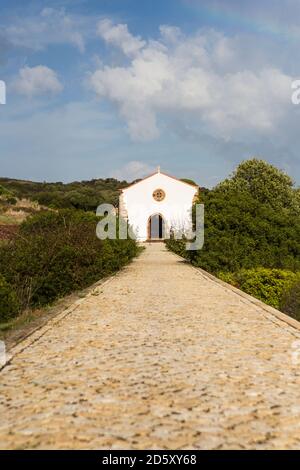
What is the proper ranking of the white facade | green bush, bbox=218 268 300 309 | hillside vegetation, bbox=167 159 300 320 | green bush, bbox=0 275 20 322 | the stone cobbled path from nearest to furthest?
1. the stone cobbled path
2. green bush, bbox=0 275 20 322
3. green bush, bbox=218 268 300 309
4. hillside vegetation, bbox=167 159 300 320
5. the white facade

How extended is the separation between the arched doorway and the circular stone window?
5.51 feet

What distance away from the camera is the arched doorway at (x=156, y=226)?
2036 inches

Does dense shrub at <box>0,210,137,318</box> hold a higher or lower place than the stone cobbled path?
higher

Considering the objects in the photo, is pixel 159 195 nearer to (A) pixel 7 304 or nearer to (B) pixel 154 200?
(B) pixel 154 200

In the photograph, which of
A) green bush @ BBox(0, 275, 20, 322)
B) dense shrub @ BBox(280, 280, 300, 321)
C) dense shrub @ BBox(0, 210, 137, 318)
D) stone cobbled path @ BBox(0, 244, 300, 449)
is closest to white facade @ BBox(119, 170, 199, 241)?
dense shrub @ BBox(0, 210, 137, 318)

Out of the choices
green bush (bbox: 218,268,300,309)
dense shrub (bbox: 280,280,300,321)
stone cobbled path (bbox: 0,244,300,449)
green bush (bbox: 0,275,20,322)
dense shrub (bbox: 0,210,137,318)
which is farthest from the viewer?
green bush (bbox: 218,268,300,309)

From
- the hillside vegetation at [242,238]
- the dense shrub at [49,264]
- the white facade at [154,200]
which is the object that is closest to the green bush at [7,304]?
the dense shrub at [49,264]

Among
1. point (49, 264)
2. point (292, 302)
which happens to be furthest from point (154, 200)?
point (292, 302)

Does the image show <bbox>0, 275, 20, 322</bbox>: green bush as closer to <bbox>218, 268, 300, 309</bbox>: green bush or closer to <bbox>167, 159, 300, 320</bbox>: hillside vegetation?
<bbox>218, 268, 300, 309</bbox>: green bush

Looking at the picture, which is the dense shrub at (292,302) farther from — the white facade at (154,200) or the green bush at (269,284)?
the white facade at (154,200)

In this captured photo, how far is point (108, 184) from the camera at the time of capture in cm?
10594

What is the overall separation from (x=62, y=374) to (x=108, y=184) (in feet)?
333

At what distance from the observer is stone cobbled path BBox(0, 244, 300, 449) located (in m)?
3.80
